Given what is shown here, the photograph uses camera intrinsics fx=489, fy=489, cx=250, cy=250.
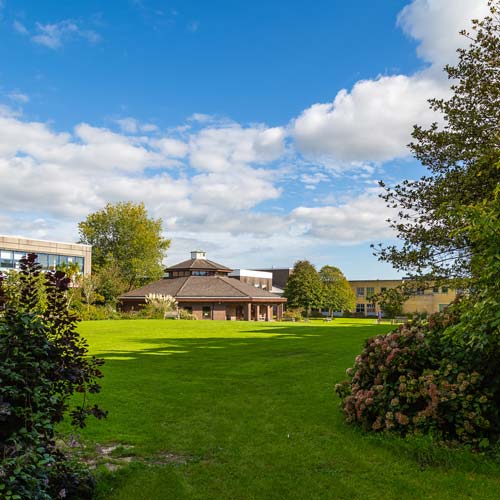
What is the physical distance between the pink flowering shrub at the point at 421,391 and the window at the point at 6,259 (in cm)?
5671

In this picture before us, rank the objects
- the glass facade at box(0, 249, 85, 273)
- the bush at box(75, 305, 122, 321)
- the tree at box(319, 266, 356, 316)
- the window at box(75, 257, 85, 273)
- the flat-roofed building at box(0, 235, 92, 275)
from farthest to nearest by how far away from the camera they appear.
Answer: the tree at box(319, 266, 356, 316) → the window at box(75, 257, 85, 273) → the flat-roofed building at box(0, 235, 92, 275) → the glass facade at box(0, 249, 85, 273) → the bush at box(75, 305, 122, 321)

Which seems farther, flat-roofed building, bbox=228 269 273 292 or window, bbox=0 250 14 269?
flat-roofed building, bbox=228 269 273 292

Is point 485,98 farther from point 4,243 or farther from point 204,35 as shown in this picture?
point 4,243

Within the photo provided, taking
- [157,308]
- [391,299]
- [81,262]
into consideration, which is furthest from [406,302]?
[391,299]

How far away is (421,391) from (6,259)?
59.0 metres

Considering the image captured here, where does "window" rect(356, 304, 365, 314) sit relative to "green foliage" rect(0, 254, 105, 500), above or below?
below

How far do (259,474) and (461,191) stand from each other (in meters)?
10.0

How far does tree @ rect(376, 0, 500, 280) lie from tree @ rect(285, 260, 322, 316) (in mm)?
54687

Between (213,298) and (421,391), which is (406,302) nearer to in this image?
(213,298)

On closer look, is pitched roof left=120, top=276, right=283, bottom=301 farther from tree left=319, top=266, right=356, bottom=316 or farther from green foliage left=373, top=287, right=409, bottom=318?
green foliage left=373, top=287, right=409, bottom=318

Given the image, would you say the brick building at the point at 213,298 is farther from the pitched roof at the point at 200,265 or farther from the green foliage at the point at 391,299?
the green foliage at the point at 391,299

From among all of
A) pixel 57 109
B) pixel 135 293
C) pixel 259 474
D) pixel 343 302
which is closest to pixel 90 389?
pixel 259 474

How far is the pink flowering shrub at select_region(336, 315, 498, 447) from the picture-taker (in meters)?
6.38

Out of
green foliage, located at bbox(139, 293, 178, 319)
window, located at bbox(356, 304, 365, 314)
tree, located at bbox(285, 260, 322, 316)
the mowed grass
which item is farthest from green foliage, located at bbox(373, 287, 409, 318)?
window, located at bbox(356, 304, 365, 314)
